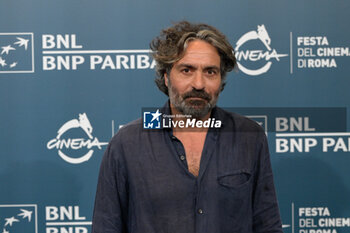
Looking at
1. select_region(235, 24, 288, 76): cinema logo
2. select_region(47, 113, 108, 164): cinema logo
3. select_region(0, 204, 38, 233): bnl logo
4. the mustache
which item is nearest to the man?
the mustache

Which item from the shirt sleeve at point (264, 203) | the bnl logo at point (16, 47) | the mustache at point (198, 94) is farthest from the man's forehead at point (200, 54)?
the bnl logo at point (16, 47)

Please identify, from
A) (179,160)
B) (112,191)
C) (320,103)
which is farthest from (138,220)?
(320,103)

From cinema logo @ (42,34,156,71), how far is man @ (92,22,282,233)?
2.00 ft

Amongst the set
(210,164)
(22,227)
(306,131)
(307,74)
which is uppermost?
(307,74)

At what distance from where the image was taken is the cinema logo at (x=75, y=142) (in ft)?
7.73

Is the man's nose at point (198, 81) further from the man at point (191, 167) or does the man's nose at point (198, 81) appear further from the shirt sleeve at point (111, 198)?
the shirt sleeve at point (111, 198)

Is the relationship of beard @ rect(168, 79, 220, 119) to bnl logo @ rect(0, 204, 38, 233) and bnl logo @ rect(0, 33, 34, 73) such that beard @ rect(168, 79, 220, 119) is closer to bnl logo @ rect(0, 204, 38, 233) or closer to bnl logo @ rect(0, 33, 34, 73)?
bnl logo @ rect(0, 33, 34, 73)

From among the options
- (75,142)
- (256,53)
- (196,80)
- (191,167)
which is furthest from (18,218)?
(256,53)

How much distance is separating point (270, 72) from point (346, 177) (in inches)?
28.0

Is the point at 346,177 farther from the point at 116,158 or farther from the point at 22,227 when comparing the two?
the point at 22,227

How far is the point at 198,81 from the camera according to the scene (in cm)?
166

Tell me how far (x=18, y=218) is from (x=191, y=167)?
48.2 inches

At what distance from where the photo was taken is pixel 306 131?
94.3 inches

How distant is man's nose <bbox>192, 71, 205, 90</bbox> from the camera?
1.66m
